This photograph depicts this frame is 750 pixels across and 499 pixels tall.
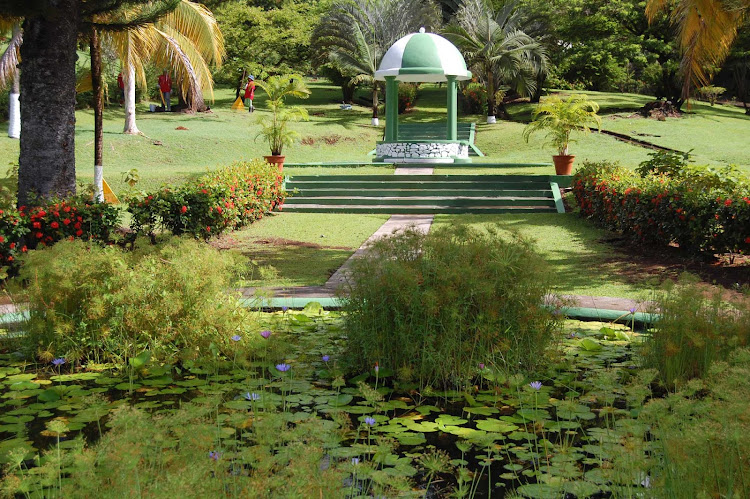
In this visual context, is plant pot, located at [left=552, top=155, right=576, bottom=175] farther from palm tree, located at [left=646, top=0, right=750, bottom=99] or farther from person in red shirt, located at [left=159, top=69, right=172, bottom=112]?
person in red shirt, located at [left=159, top=69, right=172, bottom=112]

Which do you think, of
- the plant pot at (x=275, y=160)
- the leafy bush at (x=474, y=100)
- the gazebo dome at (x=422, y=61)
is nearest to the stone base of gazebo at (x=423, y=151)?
the gazebo dome at (x=422, y=61)

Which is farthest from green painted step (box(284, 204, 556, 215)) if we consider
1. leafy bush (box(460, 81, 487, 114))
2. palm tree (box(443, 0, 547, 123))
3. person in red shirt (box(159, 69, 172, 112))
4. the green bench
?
leafy bush (box(460, 81, 487, 114))

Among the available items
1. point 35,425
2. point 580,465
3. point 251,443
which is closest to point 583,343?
point 580,465

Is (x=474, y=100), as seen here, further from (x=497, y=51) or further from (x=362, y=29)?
(x=362, y=29)

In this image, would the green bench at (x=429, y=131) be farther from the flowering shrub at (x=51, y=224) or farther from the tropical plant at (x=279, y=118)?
the flowering shrub at (x=51, y=224)

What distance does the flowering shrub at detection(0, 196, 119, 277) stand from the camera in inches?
309

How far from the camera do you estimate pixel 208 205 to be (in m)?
10.9

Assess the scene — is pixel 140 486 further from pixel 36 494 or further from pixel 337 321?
pixel 337 321

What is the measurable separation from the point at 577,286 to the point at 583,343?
114 inches

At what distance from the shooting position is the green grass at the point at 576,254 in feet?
25.6

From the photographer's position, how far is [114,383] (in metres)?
4.44

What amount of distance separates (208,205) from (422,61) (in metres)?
12.4

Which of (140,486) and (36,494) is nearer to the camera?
(140,486)

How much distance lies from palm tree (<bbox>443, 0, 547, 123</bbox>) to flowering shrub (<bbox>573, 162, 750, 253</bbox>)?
18.6 metres
